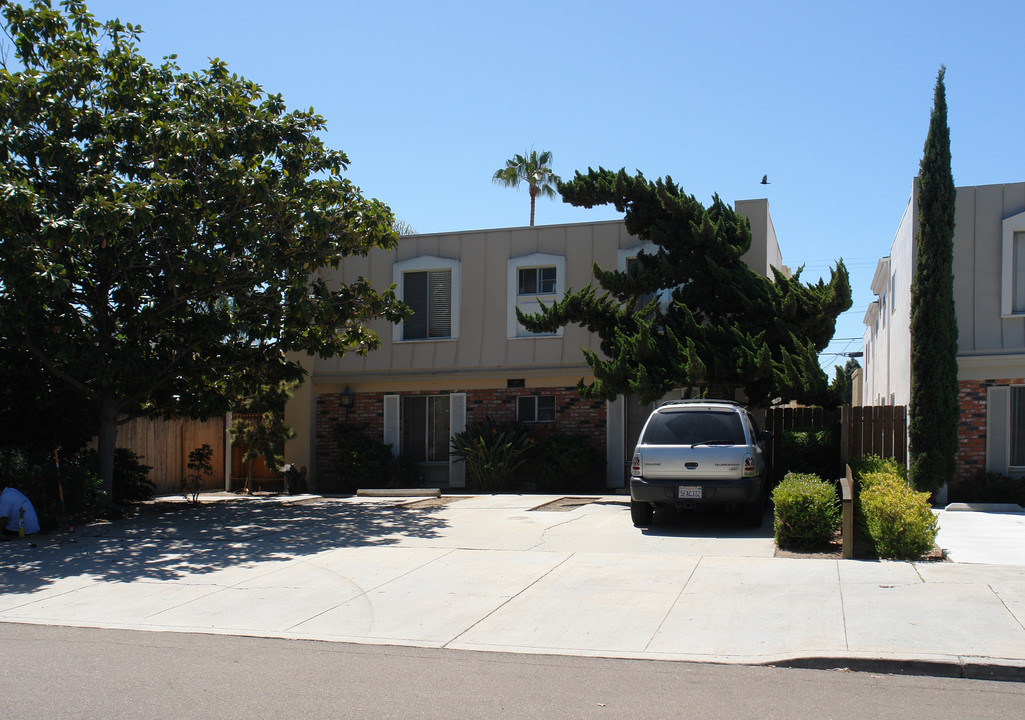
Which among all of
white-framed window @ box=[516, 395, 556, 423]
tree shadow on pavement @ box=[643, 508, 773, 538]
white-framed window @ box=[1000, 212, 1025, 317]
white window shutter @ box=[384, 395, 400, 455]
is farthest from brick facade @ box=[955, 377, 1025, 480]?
white window shutter @ box=[384, 395, 400, 455]

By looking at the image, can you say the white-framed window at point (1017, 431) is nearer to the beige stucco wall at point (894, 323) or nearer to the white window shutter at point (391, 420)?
the beige stucco wall at point (894, 323)

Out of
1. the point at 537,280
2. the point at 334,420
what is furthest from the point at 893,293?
the point at 334,420

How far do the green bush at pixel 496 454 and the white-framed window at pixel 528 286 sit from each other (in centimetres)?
224

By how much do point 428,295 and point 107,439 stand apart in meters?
8.08

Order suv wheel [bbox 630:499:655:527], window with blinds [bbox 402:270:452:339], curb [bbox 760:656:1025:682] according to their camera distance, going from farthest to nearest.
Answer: window with blinds [bbox 402:270:452:339]
suv wheel [bbox 630:499:655:527]
curb [bbox 760:656:1025:682]

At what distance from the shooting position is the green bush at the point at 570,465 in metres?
18.9

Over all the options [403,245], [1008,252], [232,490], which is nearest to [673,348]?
[1008,252]

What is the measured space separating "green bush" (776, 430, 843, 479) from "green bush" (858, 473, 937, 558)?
5.52 m

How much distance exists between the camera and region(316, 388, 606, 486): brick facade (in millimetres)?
19703

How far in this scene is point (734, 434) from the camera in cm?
1230

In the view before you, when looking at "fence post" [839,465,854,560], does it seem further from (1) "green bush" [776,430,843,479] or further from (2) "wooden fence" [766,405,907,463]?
(2) "wooden fence" [766,405,907,463]

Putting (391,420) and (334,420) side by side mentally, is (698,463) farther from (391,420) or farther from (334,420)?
(334,420)

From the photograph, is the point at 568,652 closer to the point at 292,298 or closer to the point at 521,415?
the point at 292,298

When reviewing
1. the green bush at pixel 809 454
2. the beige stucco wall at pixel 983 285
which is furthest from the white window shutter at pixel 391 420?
the beige stucco wall at pixel 983 285
